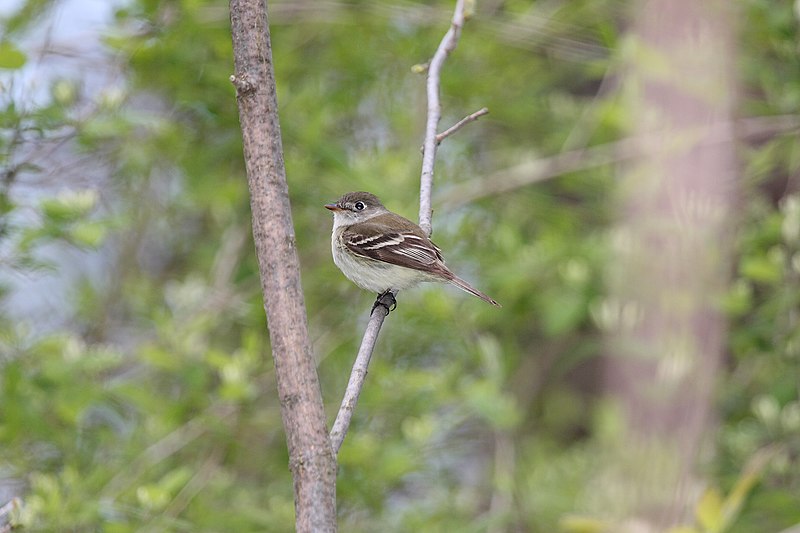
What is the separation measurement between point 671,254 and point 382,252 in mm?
1381

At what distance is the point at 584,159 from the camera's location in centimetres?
579

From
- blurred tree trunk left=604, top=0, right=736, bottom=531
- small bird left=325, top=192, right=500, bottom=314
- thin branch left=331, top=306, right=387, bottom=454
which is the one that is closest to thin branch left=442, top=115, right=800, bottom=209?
blurred tree trunk left=604, top=0, right=736, bottom=531

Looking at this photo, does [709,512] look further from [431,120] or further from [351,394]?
[351,394]

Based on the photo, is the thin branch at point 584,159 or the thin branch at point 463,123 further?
the thin branch at point 584,159

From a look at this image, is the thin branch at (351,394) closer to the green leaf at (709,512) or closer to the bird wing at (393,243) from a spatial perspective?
the green leaf at (709,512)

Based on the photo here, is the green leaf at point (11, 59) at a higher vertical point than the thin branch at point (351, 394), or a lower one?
higher

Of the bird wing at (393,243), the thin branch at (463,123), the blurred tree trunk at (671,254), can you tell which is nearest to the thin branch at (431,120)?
the thin branch at (463,123)

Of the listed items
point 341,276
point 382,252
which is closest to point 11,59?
point 382,252

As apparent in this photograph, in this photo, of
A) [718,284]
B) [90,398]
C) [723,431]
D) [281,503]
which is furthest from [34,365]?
[723,431]

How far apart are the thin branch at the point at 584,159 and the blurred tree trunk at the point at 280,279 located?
3569 millimetres

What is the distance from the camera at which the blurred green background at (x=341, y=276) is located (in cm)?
447

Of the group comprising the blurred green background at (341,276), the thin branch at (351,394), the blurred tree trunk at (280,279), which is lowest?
the blurred green background at (341,276)

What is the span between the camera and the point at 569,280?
16.9ft

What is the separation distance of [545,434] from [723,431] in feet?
8.89
